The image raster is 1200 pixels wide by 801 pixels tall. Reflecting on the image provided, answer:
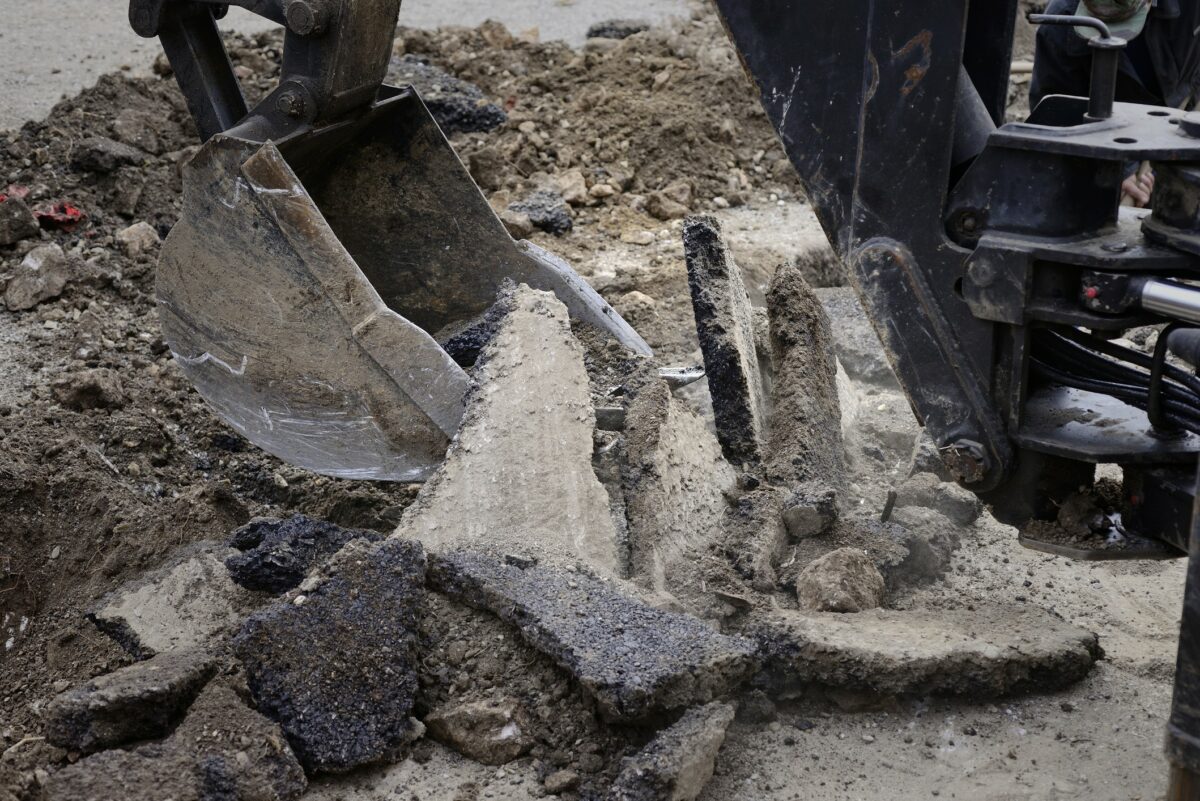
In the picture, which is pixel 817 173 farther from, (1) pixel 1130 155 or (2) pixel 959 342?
(1) pixel 1130 155

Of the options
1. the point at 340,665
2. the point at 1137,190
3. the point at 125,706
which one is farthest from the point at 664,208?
the point at 125,706

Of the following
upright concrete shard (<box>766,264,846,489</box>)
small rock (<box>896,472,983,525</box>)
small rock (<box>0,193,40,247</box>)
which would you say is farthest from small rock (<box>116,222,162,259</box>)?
small rock (<box>896,472,983,525</box>)

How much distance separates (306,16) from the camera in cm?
320

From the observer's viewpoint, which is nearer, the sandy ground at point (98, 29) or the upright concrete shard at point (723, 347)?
the upright concrete shard at point (723, 347)

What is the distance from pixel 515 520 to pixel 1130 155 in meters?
1.70

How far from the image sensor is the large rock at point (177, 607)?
3.02m

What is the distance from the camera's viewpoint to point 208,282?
3.53m

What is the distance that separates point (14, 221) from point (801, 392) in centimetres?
366

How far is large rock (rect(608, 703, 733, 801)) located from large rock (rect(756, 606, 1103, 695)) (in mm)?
286

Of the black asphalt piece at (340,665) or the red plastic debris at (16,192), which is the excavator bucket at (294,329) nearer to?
the black asphalt piece at (340,665)

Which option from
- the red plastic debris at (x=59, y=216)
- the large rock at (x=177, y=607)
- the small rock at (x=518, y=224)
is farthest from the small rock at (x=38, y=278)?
the large rock at (x=177, y=607)

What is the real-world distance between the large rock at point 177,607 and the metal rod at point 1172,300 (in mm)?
2118

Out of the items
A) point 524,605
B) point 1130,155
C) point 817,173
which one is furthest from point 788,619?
point 1130,155

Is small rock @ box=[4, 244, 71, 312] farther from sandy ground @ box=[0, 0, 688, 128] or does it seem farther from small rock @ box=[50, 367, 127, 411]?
sandy ground @ box=[0, 0, 688, 128]
